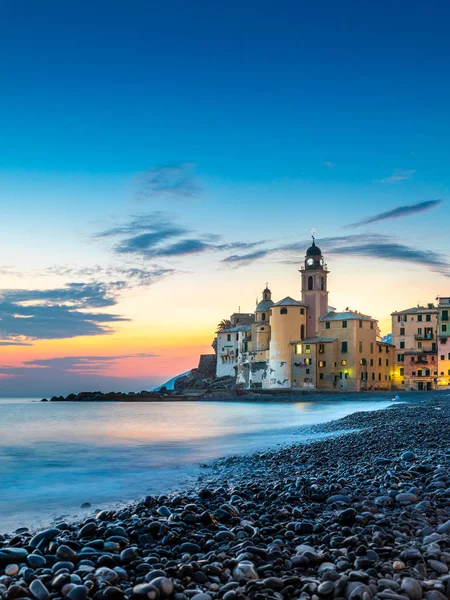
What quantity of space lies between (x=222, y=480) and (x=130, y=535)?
4.76 m

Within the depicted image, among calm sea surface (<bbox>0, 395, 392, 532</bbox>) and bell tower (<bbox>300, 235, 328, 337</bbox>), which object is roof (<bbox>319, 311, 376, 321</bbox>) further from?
calm sea surface (<bbox>0, 395, 392, 532</bbox>)

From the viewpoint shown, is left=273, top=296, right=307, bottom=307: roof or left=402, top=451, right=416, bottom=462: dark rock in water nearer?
left=402, top=451, right=416, bottom=462: dark rock in water

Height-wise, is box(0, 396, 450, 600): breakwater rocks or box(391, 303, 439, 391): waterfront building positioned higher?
box(391, 303, 439, 391): waterfront building

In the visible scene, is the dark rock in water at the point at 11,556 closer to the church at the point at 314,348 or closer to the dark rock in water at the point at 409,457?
the dark rock in water at the point at 409,457

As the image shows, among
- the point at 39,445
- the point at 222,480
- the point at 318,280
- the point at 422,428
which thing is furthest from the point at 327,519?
the point at 318,280

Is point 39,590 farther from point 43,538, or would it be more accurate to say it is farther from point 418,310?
point 418,310

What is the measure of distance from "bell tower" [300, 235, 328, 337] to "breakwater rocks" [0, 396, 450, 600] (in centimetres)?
7280

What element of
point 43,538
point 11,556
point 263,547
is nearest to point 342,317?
point 43,538

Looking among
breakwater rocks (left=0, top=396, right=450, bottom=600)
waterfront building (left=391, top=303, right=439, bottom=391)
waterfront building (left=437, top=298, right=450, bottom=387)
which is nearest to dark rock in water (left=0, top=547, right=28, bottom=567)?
breakwater rocks (left=0, top=396, right=450, bottom=600)

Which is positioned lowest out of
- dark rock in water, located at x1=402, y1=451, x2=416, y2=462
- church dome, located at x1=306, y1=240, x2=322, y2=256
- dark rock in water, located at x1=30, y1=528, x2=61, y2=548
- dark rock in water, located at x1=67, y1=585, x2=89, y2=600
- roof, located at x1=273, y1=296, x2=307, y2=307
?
dark rock in water, located at x1=30, y1=528, x2=61, y2=548

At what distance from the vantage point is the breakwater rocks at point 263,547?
150 inches

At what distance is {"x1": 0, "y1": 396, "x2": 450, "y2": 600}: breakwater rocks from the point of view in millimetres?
3803

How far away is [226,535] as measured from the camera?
5.21m

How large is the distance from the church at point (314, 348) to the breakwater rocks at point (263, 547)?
67961 millimetres
